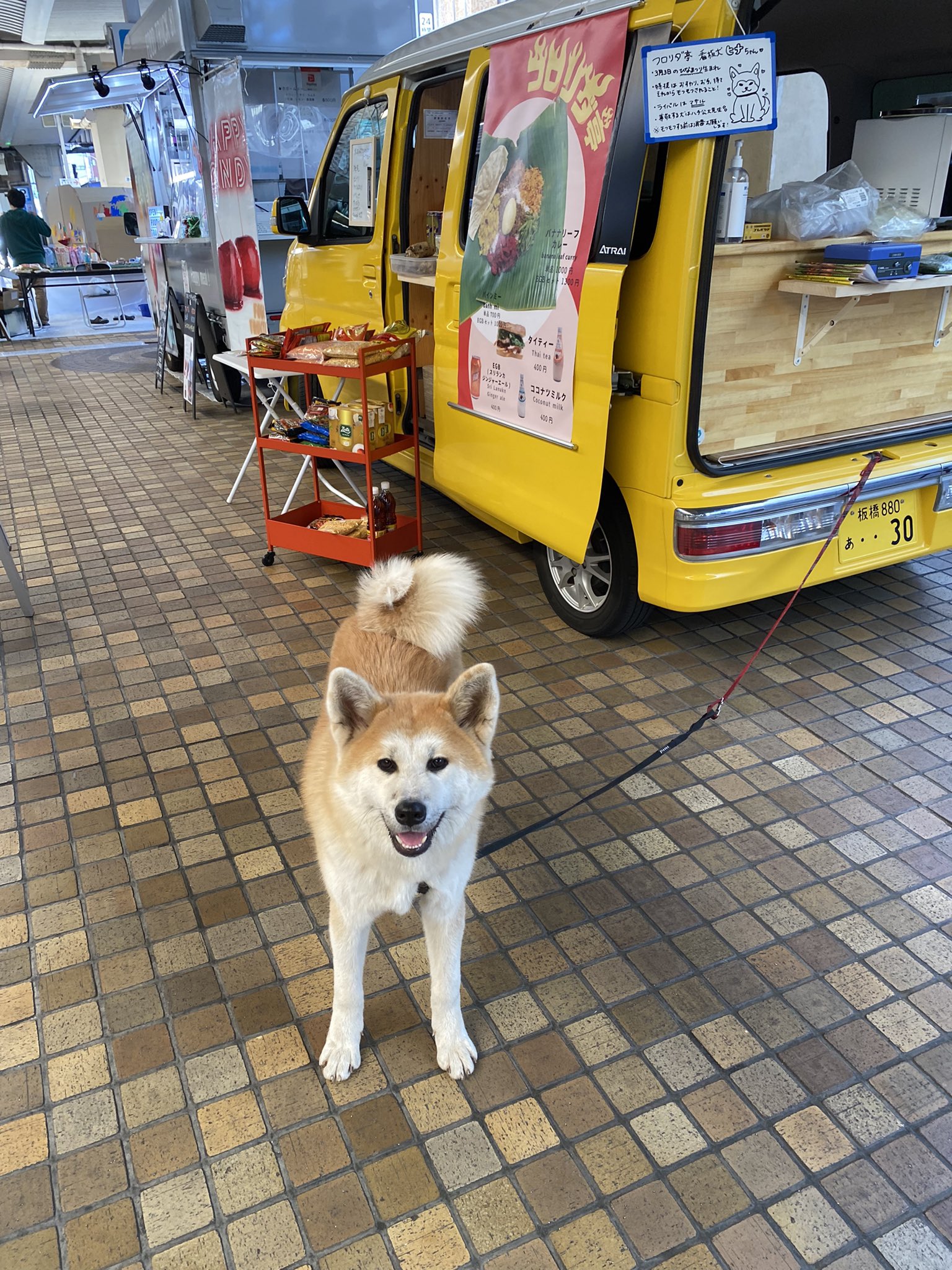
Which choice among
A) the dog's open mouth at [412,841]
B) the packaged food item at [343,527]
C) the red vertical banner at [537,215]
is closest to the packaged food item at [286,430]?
the packaged food item at [343,527]

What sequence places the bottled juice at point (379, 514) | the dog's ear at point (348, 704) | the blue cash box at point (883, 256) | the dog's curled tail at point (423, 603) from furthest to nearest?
the bottled juice at point (379, 514) < the blue cash box at point (883, 256) < the dog's curled tail at point (423, 603) < the dog's ear at point (348, 704)

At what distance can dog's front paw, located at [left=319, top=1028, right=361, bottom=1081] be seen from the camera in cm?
221

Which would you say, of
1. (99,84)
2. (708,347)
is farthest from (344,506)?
(99,84)

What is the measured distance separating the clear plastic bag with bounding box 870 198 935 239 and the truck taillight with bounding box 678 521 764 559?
4.74 ft

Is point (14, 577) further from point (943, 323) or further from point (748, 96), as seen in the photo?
point (943, 323)

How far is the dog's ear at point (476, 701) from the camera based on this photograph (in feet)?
6.55

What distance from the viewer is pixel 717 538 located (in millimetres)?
3473

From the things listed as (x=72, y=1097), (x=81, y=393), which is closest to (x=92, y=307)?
(x=81, y=393)

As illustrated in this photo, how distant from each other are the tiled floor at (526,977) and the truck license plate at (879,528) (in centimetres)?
54

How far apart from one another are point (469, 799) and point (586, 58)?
9.68 feet

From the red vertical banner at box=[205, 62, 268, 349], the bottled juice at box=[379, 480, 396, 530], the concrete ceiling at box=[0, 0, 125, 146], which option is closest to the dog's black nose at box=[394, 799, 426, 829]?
the bottled juice at box=[379, 480, 396, 530]

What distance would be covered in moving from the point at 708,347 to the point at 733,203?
0.53m

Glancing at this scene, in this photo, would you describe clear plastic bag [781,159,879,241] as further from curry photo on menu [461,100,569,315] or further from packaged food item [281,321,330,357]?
packaged food item [281,321,330,357]

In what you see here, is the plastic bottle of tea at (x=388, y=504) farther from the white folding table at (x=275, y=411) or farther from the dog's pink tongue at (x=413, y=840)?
the dog's pink tongue at (x=413, y=840)
